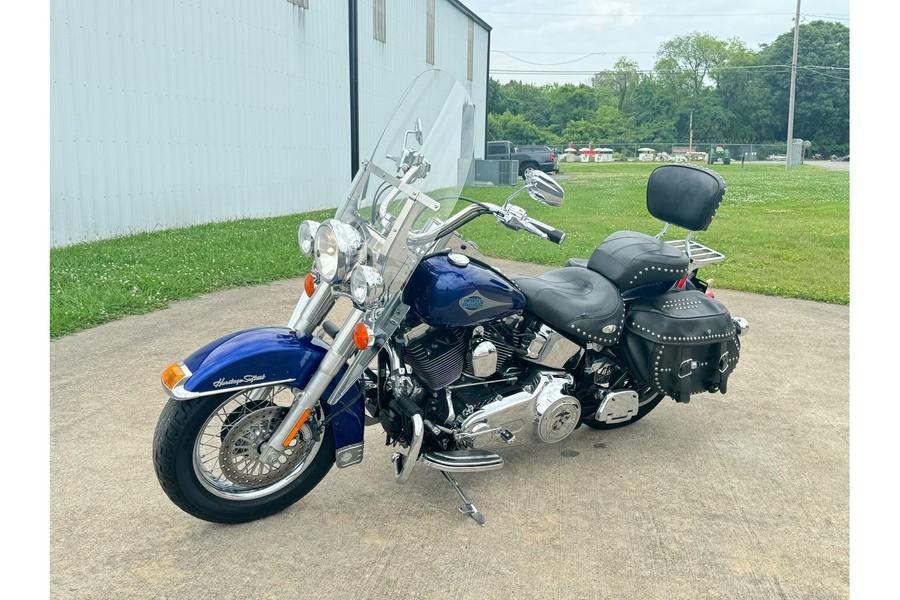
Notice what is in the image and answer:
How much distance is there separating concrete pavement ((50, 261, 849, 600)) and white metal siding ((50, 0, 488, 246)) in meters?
6.08

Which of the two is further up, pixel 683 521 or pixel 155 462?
pixel 155 462

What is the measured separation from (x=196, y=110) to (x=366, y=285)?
10.6 m

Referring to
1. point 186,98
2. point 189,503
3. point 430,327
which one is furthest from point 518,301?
point 186,98

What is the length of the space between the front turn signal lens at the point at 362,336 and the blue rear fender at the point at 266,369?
30cm

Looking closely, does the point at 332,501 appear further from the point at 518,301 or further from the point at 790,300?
the point at 790,300

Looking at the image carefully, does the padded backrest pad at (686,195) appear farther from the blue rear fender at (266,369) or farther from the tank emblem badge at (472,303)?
the blue rear fender at (266,369)

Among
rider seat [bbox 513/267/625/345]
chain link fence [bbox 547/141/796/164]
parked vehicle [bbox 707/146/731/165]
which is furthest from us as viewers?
chain link fence [bbox 547/141/796/164]

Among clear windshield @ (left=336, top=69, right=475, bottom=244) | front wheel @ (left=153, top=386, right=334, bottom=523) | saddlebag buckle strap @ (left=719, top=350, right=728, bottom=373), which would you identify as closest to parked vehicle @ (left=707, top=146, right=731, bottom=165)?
saddlebag buckle strap @ (left=719, top=350, right=728, bottom=373)

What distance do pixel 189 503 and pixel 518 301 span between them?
63.1 inches

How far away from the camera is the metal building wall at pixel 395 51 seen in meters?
18.6

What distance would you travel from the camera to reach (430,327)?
10.5 ft

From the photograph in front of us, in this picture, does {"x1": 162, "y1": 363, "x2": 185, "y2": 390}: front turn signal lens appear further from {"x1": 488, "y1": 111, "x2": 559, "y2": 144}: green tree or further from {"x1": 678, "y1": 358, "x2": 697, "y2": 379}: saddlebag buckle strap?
{"x1": 488, "y1": 111, "x2": 559, "y2": 144}: green tree

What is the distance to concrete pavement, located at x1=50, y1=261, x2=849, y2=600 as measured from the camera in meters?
2.73

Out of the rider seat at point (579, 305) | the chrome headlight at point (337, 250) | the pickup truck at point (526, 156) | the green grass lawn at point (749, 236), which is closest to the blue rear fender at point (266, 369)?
the chrome headlight at point (337, 250)
